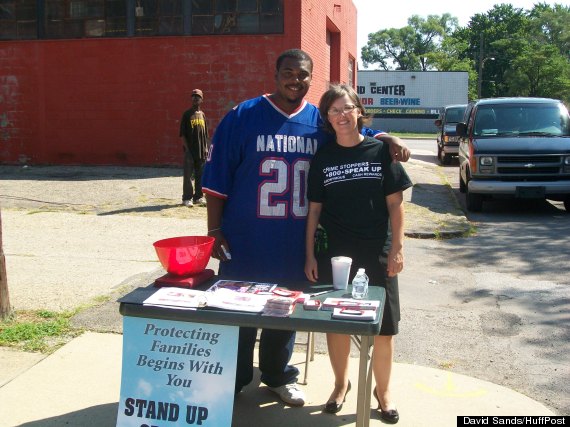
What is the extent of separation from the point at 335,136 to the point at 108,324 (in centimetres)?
280

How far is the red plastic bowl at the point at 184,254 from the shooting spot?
3584 mm

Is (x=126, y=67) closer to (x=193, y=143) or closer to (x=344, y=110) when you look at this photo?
(x=193, y=143)

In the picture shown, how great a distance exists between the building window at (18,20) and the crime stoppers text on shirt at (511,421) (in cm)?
1731

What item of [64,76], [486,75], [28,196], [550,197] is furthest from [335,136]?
[486,75]

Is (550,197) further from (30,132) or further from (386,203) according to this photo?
Result: (30,132)

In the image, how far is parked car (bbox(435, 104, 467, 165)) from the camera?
73.6 ft

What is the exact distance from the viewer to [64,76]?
59.9 feet

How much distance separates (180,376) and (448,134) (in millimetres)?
20284

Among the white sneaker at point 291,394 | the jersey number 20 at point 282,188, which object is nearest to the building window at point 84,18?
the jersey number 20 at point 282,188

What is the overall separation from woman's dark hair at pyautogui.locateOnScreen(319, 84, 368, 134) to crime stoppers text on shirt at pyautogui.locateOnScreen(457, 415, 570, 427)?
1.82 metres

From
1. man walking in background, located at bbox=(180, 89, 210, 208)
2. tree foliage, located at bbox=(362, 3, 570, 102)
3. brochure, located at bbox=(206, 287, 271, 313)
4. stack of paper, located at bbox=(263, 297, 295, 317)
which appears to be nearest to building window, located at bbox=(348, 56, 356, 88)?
man walking in background, located at bbox=(180, 89, 210, 208)

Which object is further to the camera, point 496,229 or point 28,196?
point 28,196

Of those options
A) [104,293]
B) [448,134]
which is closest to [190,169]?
[104,293]

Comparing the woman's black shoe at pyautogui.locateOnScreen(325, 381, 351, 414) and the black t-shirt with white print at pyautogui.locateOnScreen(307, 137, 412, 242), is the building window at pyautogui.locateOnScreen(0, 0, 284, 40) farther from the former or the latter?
the woman's black shoe at pyautogui.locateOnScreen(325, 381, 351, 414)
